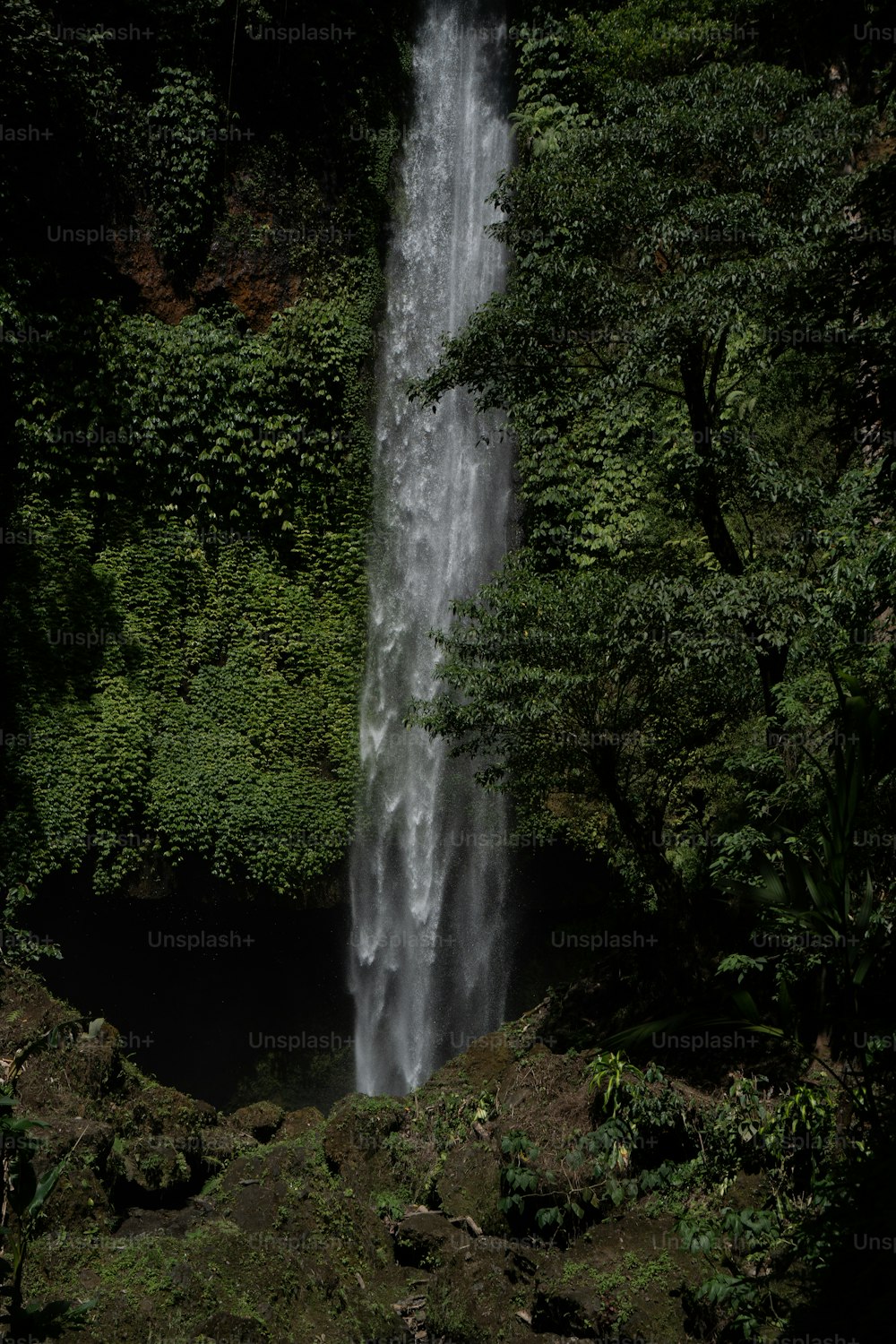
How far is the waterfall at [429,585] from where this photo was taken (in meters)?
14.2

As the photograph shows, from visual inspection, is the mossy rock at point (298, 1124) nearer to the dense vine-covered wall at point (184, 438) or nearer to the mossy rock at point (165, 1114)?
the mossy rock at point (165, 1114)

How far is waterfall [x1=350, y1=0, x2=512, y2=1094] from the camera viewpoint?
46.5 feet

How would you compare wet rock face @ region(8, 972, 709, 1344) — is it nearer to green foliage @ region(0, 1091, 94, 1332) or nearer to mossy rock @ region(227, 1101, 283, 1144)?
mossy rock @ region(227, 1101, 283, 1144)

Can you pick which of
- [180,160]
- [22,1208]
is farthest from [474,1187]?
[180,160]

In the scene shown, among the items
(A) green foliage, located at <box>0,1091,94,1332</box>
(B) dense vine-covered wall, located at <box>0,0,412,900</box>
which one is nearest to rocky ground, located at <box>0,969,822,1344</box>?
(A) green foliage, located at <box>0,1091,94,1332</box>

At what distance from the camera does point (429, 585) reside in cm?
1497

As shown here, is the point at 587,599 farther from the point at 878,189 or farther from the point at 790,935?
the point at 878,189

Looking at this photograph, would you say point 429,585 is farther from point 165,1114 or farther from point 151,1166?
point 151,1166

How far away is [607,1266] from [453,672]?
4520 millimetres

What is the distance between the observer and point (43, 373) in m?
13.3

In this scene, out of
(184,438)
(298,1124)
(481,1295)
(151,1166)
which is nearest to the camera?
(481,1295)

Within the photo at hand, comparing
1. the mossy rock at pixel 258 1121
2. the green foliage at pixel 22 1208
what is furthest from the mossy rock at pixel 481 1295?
the mossy rock at pixel 258 1121

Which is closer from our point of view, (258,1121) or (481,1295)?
(481,1295)

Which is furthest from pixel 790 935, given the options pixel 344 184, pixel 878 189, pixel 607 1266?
pixel 344 184
